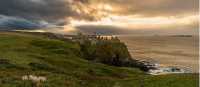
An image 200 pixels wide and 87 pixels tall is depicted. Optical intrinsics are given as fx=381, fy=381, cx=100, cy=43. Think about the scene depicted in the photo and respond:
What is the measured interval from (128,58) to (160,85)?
→ 86760 millimetres

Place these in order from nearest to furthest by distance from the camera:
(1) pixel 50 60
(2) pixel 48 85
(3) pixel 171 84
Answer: (2) pixel 48 85 → (3) pixel 171 84 → (1) pixel 50 60

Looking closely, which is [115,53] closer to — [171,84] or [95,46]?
[95,46]

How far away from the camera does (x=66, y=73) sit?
58062 millimetres

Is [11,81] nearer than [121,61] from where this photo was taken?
Yes

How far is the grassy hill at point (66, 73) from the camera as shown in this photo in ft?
119

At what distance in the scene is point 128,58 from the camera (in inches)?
4840

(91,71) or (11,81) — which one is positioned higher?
(11,81)

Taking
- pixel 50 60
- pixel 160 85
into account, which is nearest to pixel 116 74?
pixel 50 60

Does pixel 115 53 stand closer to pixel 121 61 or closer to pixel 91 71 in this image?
pixel 121 61

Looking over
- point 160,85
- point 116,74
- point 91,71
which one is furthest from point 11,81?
point 116,74

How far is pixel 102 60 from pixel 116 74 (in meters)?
32.8

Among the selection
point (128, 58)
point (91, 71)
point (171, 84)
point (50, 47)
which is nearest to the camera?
point (171, 84)

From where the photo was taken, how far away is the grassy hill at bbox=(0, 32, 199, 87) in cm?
3634

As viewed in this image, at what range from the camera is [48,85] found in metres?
32.8
